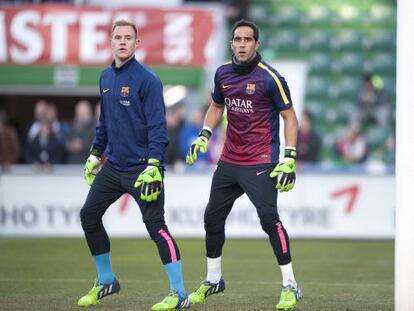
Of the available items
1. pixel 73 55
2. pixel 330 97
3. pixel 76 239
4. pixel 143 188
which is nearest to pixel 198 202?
pixel 76 239

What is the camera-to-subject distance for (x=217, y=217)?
10250 mm

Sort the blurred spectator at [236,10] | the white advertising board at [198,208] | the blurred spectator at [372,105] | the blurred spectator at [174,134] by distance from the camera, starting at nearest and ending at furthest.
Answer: the white advertising board at [198,208] → the blurred spectator at [174,134] → the blurred spectator at [372,105] → the blurred spectator at [236,10]

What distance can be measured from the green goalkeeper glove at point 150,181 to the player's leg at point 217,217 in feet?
2.96

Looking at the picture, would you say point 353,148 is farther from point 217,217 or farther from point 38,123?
point 217,217

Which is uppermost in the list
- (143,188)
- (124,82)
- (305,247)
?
(124,82)

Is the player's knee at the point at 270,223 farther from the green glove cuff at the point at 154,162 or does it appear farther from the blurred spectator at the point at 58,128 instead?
the blurred spectator at the point at 58,128

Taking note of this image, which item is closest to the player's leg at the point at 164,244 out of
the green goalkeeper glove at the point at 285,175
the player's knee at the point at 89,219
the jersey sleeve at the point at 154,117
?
the jersey sleeve at the point at 154,117

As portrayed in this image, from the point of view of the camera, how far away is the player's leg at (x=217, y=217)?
10188 millimetres

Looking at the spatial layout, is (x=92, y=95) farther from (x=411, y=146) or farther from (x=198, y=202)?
(x=411, y=146)

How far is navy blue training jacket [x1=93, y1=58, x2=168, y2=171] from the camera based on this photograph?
9500 millimetres

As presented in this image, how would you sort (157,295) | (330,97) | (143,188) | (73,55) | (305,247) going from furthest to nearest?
(330,97), (73,55), (305,247), (157,295), (143,188)

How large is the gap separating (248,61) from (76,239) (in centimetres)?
881

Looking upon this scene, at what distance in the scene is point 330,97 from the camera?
1004 inches

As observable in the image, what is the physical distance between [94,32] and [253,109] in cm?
1230
